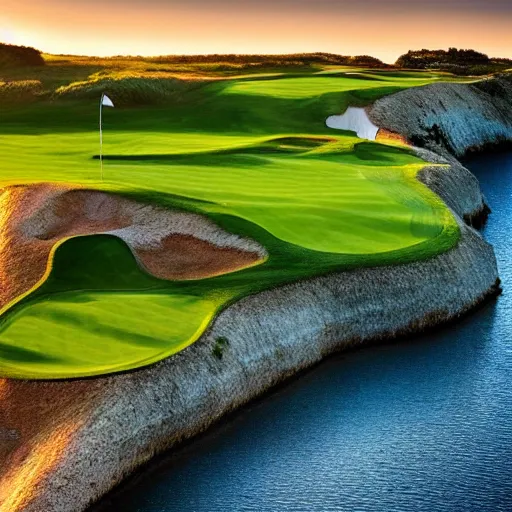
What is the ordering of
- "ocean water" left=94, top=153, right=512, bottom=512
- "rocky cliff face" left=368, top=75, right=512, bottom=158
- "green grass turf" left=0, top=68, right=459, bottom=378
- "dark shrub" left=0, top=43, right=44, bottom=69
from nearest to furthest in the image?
"ocean water" left=94, top=153, right=512, bottom=512 < "green grass turf" left=0, top=68, right=459, bottom=378 < "rocky cliff face" left=368, top=75, right=512, bottom=158 < "dark shrub" left=0, top=43, right=44, bottom=69

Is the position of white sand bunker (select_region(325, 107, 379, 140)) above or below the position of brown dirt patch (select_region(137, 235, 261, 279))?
above

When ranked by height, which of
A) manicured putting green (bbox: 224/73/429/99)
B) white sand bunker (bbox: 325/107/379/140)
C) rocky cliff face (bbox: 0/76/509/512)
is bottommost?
rocky cliff face (bbox: 0/76/509/512)

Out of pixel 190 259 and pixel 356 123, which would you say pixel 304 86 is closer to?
pixel 356 123

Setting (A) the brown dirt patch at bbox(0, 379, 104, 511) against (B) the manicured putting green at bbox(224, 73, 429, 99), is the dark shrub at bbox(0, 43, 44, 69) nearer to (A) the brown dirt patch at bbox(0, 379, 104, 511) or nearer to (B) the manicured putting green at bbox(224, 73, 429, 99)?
(B) the manicured putting green at bbox(224, 73, 429, 99)

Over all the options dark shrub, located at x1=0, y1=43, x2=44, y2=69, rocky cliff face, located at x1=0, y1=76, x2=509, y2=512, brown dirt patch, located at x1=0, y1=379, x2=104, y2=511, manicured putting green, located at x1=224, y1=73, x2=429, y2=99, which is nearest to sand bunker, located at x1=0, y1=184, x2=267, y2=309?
rocky cliff face, located at x1=0, y1=76, x2=509, y2=512

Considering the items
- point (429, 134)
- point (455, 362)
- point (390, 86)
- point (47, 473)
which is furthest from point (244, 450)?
point (390, 86)

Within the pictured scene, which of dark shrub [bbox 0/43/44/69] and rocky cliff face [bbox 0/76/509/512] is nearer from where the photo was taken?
rocky cliff face [bbox 0/76/509/512]

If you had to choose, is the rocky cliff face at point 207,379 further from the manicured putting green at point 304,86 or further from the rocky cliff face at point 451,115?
the manicured putting green at point 304,86

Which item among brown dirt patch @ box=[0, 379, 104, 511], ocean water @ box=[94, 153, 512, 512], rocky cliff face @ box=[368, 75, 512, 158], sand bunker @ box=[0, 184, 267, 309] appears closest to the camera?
brown dirt patch @ box=[0, 379, 104, 511]
